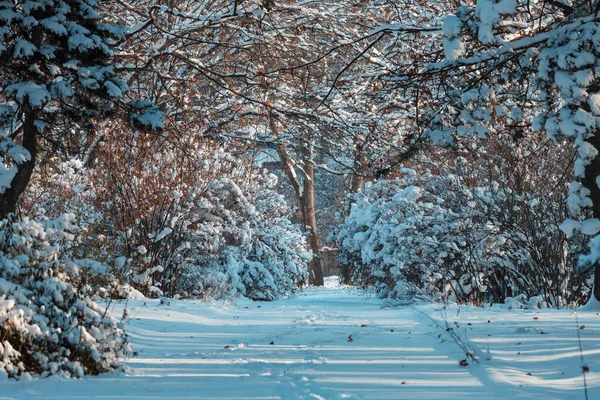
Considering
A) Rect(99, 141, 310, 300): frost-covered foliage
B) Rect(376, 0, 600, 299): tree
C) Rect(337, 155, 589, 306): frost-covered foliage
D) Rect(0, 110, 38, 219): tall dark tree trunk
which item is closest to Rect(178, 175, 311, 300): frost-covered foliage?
Rect(99, 141, 310, 300): frost-covered foliage

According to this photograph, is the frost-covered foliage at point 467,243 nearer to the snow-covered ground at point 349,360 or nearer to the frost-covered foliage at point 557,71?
the snow-covered ground at point 349,360

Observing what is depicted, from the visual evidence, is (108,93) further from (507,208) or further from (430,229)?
(430,229)

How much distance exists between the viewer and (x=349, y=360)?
4.66 metres

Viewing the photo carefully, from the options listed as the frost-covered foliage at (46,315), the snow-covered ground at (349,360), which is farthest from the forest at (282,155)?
the snow-covered ground at (349,360)

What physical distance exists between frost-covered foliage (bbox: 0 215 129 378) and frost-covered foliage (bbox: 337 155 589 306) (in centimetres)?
619

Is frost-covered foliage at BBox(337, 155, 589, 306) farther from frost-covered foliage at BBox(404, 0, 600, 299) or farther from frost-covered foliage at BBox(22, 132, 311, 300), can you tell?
frost-covered foliage at BBox(404, 0, 600, 299)

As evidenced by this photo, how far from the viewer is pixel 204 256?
11.6 meters

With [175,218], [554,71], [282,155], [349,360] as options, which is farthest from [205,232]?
[554,71]

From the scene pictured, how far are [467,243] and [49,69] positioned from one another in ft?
22.8

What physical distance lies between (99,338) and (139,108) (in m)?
2.94

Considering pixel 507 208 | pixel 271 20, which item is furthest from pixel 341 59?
pixel 507 208

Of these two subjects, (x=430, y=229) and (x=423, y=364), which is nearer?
(x=423, y=364)

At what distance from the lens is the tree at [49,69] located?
5.41 m

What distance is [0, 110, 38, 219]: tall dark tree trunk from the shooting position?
5.78m
